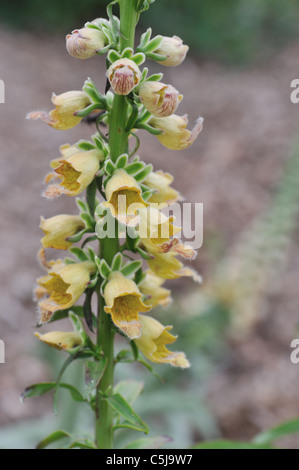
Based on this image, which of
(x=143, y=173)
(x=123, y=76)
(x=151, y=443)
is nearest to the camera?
(x=123, y=76)

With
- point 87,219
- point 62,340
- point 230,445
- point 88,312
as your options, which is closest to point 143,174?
point 87,219

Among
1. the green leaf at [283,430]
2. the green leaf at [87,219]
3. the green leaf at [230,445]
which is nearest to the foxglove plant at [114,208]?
the green leaf at [87,219]

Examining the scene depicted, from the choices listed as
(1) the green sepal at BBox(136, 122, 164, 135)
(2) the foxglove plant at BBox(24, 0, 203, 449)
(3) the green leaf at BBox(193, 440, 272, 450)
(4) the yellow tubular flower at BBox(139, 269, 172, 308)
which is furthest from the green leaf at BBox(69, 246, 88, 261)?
(3) the green leaf at BBox(193, 440, 272, 450)

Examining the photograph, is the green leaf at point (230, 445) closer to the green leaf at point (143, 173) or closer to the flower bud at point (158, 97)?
the green leaf at point (143, 173)

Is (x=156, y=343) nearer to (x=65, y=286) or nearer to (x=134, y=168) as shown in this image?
(x=65, y=286)

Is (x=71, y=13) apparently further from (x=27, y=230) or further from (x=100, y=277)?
(x=100, y=277)

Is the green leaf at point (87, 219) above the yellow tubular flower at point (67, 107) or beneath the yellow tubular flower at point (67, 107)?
beneath
